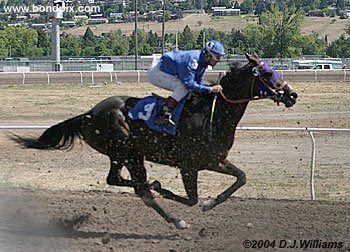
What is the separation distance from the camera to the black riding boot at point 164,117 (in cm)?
732

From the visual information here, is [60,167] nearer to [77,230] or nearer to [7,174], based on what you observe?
[7,174]

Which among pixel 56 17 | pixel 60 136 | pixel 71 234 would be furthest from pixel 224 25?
pixel 71 234

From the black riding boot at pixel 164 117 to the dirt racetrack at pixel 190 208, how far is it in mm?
1160

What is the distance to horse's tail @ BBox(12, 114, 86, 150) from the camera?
25.9ft

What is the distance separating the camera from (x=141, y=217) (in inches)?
320

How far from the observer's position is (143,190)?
25.0 ft

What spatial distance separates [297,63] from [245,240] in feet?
148

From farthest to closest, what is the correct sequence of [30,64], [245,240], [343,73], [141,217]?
[30,64] → [343,73] → [141,217] → [245,240]


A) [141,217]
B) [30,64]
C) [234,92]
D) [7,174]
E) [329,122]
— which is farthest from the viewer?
[30,64]

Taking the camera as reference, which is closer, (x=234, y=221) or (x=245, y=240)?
(x=245, y=240)

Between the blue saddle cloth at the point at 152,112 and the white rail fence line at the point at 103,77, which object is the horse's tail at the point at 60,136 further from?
the white rail fence line at the point at 103,77

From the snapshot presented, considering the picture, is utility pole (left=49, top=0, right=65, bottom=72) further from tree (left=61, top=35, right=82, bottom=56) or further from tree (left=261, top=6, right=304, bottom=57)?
tree (left=61, top=35, right=82, bottom=56)

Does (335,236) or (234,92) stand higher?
(234,92)

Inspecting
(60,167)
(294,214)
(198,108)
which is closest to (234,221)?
(294,214)
